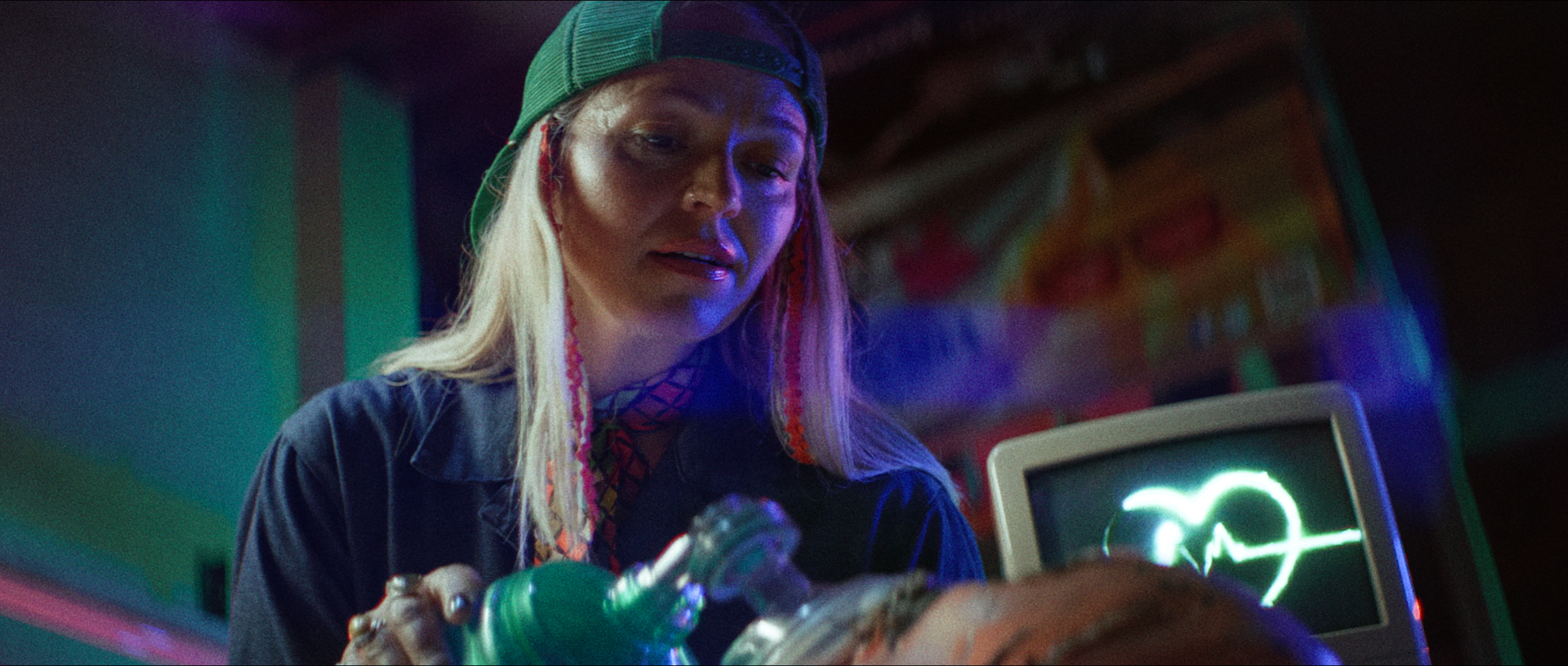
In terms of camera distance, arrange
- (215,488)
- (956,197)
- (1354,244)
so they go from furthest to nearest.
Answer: (956,197), (1354,244), (215,488)

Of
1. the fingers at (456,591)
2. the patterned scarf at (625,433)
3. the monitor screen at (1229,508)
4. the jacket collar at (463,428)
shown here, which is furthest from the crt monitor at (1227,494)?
the fingers at (456,591)

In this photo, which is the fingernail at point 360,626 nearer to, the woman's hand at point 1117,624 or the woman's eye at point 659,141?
the woman's hand at point 1117,624

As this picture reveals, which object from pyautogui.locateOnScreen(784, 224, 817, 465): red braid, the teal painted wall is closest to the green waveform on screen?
pyautogui.locateOnScreen(784, 224, 817, 465): red braid

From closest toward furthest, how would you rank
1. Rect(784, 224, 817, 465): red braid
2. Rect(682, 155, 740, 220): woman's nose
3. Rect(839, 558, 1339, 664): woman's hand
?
Rect(839, 558, 1339, 664): woman's hand
Rect(682, 155, 740, 220): woman's nose
Rect(784, 224, 817, 465): red braid

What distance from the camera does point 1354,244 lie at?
169 centimetres

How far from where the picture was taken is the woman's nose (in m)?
0.70

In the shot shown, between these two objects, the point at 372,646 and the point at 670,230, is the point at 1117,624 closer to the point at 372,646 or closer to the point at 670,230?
the point at 372,646

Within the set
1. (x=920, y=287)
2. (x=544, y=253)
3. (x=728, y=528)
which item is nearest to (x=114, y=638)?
(x=544, y=253)

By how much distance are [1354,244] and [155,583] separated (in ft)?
5.44

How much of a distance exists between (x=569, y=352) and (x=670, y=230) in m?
0.14

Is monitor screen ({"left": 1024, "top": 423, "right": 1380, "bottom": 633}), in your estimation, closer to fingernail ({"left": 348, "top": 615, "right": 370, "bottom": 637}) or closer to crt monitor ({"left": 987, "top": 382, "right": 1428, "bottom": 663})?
crt monitor ({"left": 987, "top": 382, "right": 1428, "bottom": 663})

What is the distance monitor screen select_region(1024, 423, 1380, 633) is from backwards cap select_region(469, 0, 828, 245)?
1.36 ft

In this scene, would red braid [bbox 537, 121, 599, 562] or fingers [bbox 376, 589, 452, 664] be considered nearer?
fingers [bbox 376, 589, 452, 664]

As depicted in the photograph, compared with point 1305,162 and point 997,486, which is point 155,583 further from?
point 1305,162
